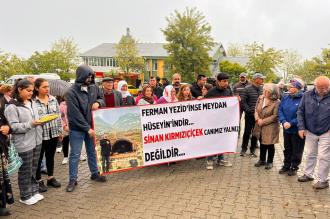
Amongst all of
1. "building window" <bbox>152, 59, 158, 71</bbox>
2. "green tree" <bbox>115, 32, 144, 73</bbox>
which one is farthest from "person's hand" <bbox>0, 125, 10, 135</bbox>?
"building window" <bbox>152, 59, 158, 71</bbox>

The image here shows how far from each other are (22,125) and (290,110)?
4.74m

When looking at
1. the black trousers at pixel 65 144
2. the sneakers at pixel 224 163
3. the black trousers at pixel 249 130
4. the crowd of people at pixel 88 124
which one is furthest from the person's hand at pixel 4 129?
the black trousers at pixel 249 130

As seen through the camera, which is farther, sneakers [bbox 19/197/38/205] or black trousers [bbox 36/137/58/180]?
black trousers [bbox 36/137/58/180]

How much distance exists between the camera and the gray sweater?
4.55 m

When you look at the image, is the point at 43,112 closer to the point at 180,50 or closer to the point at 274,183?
the point at 274,183

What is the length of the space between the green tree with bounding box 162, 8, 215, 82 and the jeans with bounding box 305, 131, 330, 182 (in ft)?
117

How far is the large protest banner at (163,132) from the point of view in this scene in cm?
570

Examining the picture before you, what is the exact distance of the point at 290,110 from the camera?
19.9 ft

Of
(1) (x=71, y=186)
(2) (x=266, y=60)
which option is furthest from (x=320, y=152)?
(2) (x=266, y=60)

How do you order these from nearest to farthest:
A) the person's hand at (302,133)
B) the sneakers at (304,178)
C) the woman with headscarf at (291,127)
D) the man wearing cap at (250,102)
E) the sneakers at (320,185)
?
the sneakers at (320,185)
the person's hand at (302,133)
the sneakers at (304,178)
the woman with headscarf at (291,127)
the man wearing cap at (250,102)

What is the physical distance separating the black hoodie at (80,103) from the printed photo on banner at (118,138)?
18cm

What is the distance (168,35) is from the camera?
4288 cm

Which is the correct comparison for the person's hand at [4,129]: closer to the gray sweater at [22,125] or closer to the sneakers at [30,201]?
the gray sweater at [22,125]

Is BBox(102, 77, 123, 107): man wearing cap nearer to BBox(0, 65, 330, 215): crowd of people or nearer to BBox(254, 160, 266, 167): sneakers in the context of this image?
BBox(0, 65, 330, 215): crowd of people
